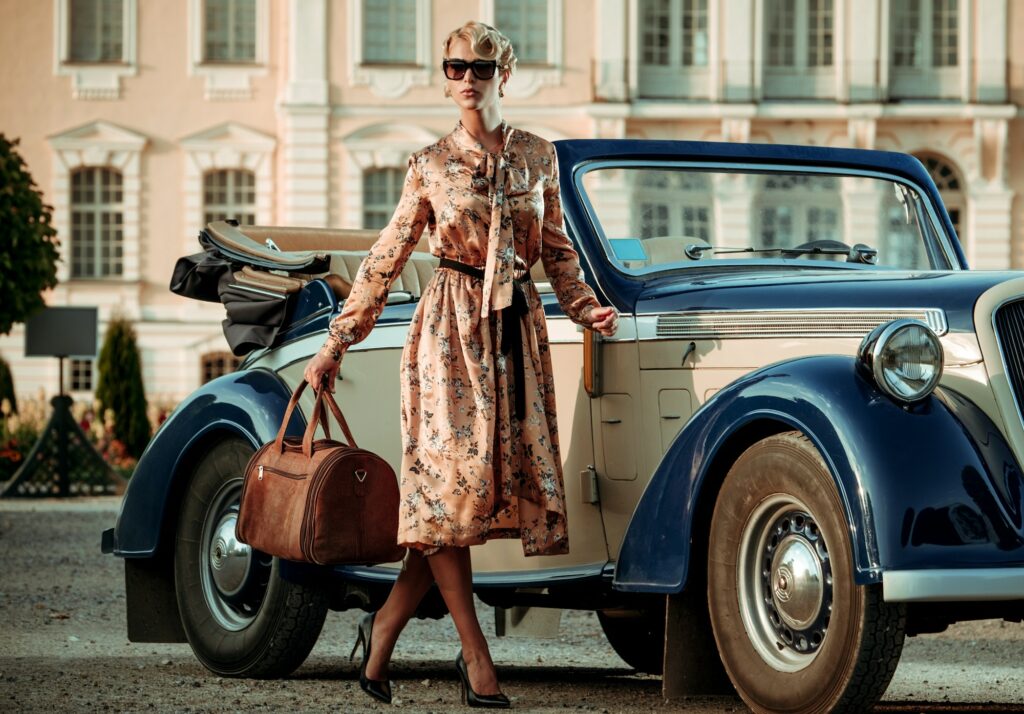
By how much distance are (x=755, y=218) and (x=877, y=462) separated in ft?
6.47

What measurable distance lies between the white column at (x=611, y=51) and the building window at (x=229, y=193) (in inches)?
262

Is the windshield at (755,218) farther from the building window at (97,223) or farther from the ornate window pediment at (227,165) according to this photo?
the building window at (97,223)

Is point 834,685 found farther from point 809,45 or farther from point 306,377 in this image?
point 809,45

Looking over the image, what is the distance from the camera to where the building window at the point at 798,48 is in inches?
1331

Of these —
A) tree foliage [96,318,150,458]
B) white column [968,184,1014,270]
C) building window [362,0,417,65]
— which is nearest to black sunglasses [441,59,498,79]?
tree foliage [96,318,150,458]

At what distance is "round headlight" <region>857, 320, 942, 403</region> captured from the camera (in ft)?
14.3

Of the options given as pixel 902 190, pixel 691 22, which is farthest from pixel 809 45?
pixel 902 190

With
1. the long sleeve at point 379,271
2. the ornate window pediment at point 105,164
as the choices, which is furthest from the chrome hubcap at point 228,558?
the ornate window pediment at point 105,164

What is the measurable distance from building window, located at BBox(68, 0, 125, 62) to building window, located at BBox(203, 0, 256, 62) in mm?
1624

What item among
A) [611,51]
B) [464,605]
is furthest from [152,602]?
[611,51]

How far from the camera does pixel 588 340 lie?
17.2ft

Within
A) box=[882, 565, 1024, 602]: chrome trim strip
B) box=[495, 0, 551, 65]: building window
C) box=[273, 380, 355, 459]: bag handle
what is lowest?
box=[882, 565, 1024, 602]: chrome trim strip

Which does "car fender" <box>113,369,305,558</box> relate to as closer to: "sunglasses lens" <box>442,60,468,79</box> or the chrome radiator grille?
"sunglasses lens" <box>442,60,468,79</box>

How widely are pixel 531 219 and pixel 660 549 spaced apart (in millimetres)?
1006
